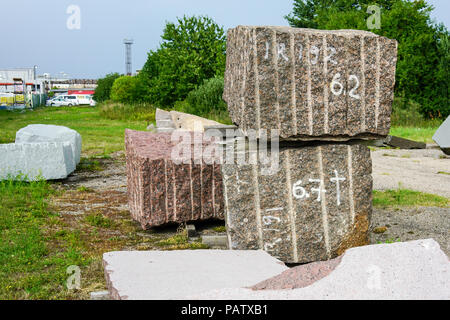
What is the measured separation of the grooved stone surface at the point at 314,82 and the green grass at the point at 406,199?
2.65m

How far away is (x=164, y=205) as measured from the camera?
5582mm

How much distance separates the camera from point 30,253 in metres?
4.80

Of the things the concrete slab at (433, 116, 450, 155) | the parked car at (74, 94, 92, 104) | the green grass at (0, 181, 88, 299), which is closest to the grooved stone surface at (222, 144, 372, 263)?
the green grass at (0, 181, 88, 299)

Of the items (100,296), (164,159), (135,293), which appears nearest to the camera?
(135,293)

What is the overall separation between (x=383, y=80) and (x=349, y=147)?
26.2 inches

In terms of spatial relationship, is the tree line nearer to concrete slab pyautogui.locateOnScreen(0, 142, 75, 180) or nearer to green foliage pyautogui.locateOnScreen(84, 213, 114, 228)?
concrete slab pyautogui.locateOnScreen(0, 142, 75, 180)

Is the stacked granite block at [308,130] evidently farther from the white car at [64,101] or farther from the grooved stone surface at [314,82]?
the white car at [64,101]

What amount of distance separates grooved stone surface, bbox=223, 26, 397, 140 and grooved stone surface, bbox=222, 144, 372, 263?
24cm

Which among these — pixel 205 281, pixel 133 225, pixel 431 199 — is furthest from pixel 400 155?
pixel 205 281

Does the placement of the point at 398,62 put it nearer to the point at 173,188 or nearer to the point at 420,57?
the point at 420,57

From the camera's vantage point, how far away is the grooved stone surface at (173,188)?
18.1 ft

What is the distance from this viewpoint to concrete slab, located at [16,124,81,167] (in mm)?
9875

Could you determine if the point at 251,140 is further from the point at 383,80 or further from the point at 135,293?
the point at 135,293

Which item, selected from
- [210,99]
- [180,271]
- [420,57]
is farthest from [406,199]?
[420,57]
